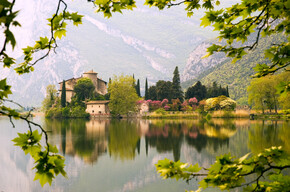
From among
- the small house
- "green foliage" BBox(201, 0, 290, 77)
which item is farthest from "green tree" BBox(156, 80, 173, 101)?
"green foliage" BBox(201, 0, 290, 77)

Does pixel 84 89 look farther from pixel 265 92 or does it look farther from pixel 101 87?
pixel 265 92

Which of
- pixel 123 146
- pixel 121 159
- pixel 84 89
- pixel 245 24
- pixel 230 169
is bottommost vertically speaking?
pixel 121 159

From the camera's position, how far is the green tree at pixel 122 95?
57.3 m

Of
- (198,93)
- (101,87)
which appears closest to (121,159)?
(198,93)

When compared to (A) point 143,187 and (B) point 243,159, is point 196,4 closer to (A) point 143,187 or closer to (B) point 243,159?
(B) point 243,159

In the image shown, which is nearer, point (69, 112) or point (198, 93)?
point (198, 93)

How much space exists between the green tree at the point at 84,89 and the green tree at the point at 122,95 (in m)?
10.2

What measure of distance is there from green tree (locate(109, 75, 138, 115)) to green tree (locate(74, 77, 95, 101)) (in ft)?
33.5

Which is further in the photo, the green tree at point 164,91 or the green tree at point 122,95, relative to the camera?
the green tree at point 164,91

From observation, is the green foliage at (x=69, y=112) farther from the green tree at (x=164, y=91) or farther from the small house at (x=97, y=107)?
the green tree at (x=164, y=91)

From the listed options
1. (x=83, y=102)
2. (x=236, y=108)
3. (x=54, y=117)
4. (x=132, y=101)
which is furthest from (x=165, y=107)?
(x=54, y=117)

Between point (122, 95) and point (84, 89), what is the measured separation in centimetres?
1289

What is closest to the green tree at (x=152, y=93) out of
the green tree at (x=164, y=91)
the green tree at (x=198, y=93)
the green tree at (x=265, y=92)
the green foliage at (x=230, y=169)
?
the green tree at (x=164, y=91)

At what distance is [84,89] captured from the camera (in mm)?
65312
